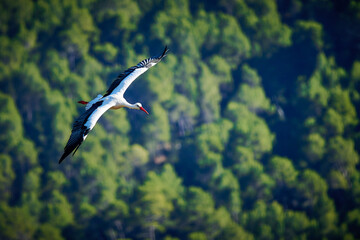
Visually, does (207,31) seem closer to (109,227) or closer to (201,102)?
(201,102)

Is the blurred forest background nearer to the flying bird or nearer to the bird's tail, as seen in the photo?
the flying bird

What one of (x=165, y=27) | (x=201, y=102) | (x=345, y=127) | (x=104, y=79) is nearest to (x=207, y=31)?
(x=165, y=27)

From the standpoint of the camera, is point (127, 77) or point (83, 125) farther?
point (127, 77)

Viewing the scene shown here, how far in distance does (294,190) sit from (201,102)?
1682 cm

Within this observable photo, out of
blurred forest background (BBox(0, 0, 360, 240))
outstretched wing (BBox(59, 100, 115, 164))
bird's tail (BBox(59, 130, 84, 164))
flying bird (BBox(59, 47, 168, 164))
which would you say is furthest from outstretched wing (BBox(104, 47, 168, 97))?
blurred forest background (BBox(0, 0, 360, 240))

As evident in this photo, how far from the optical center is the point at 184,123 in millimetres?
59250

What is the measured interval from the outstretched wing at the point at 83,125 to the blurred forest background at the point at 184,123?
94.5ft

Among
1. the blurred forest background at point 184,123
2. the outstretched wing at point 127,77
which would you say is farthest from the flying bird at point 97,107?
the blurred forest background at point 184,123

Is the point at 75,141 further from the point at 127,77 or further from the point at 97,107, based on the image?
the point at 127,77

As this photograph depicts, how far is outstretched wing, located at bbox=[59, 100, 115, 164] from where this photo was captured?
11734 millimetres

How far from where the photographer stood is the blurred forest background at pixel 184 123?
4625cm

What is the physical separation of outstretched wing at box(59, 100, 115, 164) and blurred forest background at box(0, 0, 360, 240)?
94.5ft

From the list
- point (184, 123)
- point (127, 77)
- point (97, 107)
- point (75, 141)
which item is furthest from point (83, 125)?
point (184, 123)

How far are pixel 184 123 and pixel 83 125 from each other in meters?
46.6
